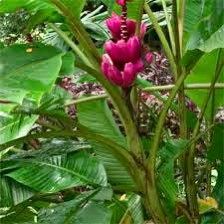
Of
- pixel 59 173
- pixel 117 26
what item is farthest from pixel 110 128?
pixel 117 26

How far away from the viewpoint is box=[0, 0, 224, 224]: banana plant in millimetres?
839

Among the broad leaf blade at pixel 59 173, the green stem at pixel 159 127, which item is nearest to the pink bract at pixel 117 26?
the green stem at pixel 159 127

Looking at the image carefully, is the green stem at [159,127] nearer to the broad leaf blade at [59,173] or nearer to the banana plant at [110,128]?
the banana plant at [110,128]

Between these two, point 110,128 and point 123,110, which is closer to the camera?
point 123,110

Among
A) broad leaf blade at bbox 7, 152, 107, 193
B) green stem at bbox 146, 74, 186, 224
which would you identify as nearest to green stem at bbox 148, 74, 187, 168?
green stem at bbox 146, 74, 186, 224

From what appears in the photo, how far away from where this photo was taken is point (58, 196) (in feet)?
4.19

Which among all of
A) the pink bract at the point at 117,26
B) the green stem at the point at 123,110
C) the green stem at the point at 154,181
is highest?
the pink bract at the point at 117,26

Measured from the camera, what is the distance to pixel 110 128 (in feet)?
3.71

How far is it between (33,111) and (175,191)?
0.39m

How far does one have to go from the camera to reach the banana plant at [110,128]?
2.75 ft

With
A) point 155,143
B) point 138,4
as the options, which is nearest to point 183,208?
point 155,143

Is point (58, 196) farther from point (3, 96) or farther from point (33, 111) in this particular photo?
point (3, 96)

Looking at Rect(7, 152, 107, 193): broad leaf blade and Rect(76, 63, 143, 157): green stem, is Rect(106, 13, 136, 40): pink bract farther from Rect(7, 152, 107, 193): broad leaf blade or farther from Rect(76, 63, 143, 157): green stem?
Rect(7, 152, 107, 193): broad leaf blade

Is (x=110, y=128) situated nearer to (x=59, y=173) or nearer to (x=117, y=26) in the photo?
(x=59, y=173)
